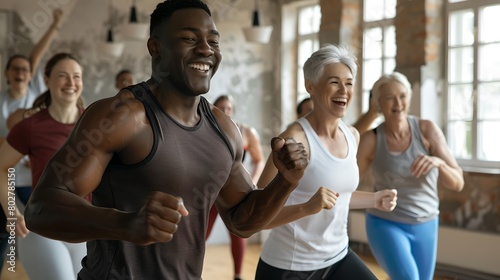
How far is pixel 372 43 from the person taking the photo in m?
7.18

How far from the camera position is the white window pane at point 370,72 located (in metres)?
7.13

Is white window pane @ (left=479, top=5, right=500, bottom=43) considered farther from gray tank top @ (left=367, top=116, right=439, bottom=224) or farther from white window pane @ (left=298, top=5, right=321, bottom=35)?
gray tank top @ (left=367, top=116, right=439, bottom=224)

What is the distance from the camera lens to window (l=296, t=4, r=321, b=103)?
802 centimetres

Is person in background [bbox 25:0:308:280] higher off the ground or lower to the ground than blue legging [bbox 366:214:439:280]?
higher

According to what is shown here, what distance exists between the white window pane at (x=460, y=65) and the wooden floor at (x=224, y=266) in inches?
69.2

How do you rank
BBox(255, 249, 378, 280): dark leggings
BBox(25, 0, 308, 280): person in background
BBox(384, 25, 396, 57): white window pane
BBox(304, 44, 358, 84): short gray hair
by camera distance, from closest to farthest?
BBox(25, 0, 308, 280): person in background, BBox(255, 249, 378, 280): dark leggings, BBox(304, 44, 358, 84): short gray hair, BBox(384, 25, 396, 57): white window pane

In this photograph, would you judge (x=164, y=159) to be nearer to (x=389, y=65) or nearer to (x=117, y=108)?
(x=117, y=108)

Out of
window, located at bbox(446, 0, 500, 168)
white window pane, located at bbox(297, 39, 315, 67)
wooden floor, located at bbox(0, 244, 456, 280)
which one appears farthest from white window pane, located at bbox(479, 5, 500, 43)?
white window pane, located at bbox(297, 39, 315, 67)

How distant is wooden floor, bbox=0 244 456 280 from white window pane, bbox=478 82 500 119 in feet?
4.67

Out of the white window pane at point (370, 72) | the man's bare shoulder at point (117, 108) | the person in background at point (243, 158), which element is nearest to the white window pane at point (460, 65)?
the white window pane at point (370, 72)

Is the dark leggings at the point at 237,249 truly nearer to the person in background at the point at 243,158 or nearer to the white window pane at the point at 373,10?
the person in background at the point at 243,158

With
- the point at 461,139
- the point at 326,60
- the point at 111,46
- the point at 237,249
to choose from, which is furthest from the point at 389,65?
the point at 326,60

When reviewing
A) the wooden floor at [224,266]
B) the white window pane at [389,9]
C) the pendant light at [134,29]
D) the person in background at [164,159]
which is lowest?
the wooden floor at [224,266]

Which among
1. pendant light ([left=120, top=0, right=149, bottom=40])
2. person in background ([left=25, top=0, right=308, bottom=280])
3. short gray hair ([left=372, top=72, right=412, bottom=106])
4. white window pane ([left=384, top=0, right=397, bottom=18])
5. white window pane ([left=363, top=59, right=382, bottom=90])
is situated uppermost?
white window pane ([left=384, top=0, right=397, bottom=18])
